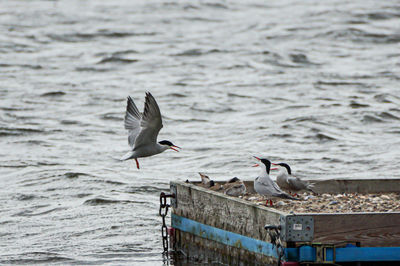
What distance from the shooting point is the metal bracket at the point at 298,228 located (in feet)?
24.6

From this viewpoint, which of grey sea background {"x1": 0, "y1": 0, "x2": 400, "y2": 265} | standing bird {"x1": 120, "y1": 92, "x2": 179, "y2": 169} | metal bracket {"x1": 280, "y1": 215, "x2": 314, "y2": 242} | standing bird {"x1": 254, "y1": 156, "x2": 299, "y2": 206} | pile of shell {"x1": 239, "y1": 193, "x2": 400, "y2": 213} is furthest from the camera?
grey sea background {"x1": 0, "y1": 0, "x2": 400, "y2": 265}

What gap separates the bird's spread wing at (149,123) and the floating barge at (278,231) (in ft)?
3.26

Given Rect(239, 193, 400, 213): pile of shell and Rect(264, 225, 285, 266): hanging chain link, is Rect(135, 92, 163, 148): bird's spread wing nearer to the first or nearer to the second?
Rect(239, 193, 400, 213): pile of shell

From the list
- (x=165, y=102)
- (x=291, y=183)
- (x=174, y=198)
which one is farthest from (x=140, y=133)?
(x=165, y=102)

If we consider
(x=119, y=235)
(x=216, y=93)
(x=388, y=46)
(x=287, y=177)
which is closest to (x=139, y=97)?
(x=216, y=93)

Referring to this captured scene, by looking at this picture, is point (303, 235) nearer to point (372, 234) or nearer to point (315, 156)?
point (372, 234)

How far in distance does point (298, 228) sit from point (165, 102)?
1933 centimetres

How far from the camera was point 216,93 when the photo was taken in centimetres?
2773

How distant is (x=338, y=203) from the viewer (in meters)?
9.24

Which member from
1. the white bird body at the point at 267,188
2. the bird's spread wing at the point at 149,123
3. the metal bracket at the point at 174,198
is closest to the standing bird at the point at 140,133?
the bird's spread wing at the point at 149,123

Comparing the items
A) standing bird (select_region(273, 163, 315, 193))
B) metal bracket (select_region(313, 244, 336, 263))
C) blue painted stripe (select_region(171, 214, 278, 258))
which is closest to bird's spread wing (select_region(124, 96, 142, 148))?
blue painted stripe (select_region(171, 214, 278, 258))

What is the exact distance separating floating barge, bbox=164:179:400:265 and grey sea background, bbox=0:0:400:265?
1.00m

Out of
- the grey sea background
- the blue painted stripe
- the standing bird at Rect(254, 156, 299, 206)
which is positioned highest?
the standing bird at Rect(254, 156, 299, 206)

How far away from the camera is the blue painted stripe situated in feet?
27.0
